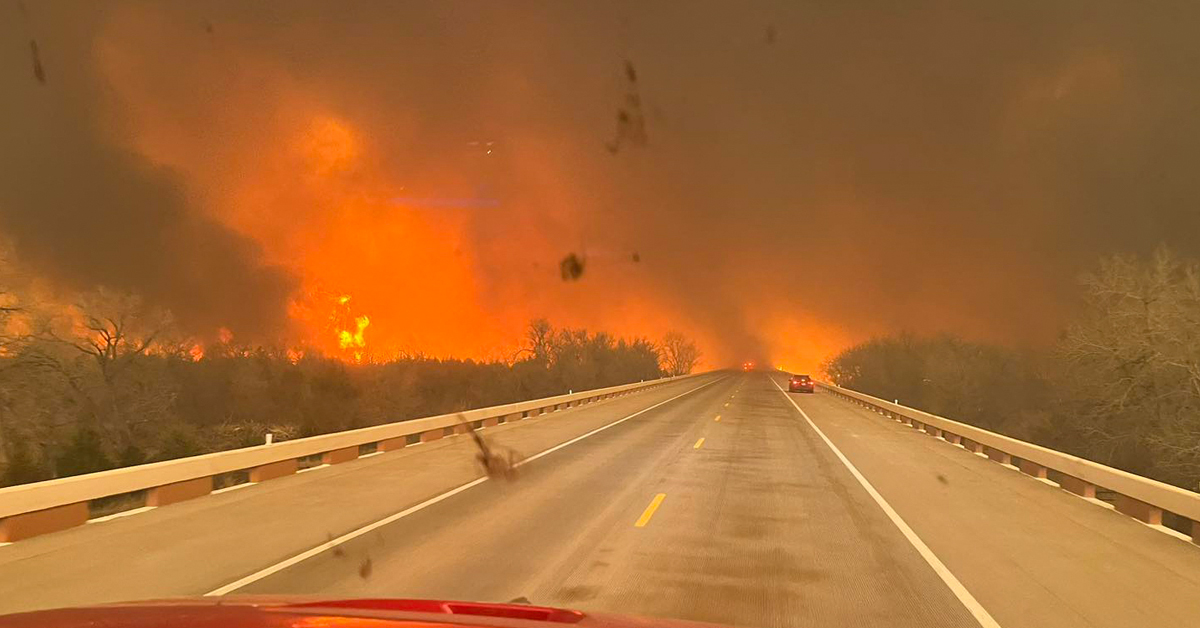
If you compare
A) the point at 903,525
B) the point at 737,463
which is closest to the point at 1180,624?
the point at 903,525

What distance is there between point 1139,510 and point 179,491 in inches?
531

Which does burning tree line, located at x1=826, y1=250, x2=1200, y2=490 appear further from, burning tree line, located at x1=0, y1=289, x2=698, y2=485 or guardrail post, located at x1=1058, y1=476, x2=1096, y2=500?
burning tree line, located at x1=0, y1=289, x2=698, y2=485

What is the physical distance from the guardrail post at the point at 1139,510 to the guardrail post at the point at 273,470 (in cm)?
1348

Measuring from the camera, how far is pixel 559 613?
12.7 feet

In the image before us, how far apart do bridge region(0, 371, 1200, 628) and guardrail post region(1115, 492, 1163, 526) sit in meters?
0.03

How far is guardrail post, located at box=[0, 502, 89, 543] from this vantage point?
879 cm

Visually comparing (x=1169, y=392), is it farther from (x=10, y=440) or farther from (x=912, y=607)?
(x=10, y=440)

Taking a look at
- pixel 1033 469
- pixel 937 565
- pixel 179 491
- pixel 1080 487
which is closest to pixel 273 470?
pixel 179 491

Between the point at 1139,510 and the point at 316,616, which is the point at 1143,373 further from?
the point at 316,616

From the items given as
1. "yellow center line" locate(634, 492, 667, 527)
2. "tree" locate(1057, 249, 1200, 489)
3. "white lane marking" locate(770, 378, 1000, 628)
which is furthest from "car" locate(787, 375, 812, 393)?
"yellow center line" locate(634, 492, 667, 527)

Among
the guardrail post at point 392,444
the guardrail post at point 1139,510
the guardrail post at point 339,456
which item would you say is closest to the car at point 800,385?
the guardrail post at point 392,444

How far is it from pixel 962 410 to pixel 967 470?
57058 mm

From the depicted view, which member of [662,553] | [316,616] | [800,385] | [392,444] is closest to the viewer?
[316,616]

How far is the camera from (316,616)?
3.45 metres
